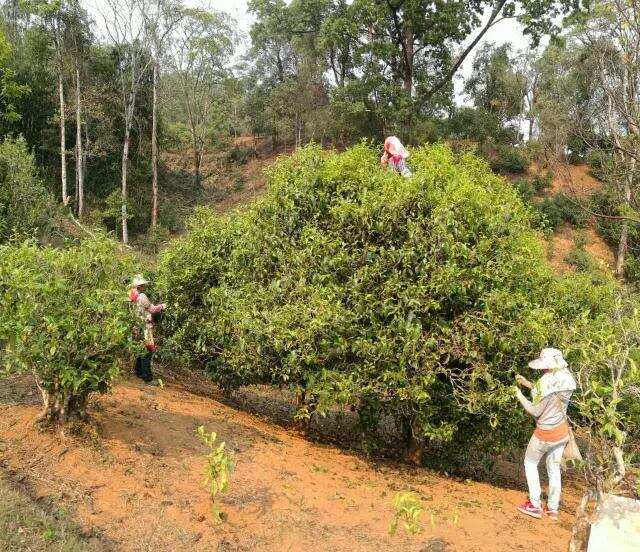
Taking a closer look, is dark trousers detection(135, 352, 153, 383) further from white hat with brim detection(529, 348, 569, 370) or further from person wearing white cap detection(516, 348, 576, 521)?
white hat with brim detection(529, 348, 569, 370)

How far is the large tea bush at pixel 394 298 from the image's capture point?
6.04 m

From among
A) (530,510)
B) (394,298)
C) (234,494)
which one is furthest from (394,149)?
(234,494)

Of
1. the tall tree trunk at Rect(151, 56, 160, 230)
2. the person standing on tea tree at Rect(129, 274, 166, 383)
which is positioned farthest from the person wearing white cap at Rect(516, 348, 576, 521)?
the tall tree trunk at Rect(151, 56, 160, 230)

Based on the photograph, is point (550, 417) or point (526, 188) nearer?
point (550, 417)

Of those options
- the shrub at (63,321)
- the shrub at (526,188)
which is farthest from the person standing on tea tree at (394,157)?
the shrub at (526,188)

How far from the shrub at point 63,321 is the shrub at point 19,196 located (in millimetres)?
9070

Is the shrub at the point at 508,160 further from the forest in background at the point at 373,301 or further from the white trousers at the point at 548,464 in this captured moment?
the white trousers at the point at 548,464

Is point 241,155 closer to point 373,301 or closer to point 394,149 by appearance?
point 394,149

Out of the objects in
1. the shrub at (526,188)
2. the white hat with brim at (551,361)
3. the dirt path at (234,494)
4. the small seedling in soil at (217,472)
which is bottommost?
A: the dirt path at (234,494)

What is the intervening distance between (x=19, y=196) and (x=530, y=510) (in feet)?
46.7

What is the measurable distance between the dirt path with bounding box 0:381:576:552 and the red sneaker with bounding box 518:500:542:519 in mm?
102

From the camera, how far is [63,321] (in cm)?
493

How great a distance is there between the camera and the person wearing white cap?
507 cm

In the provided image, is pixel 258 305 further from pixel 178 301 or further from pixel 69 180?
pixel 69 180
